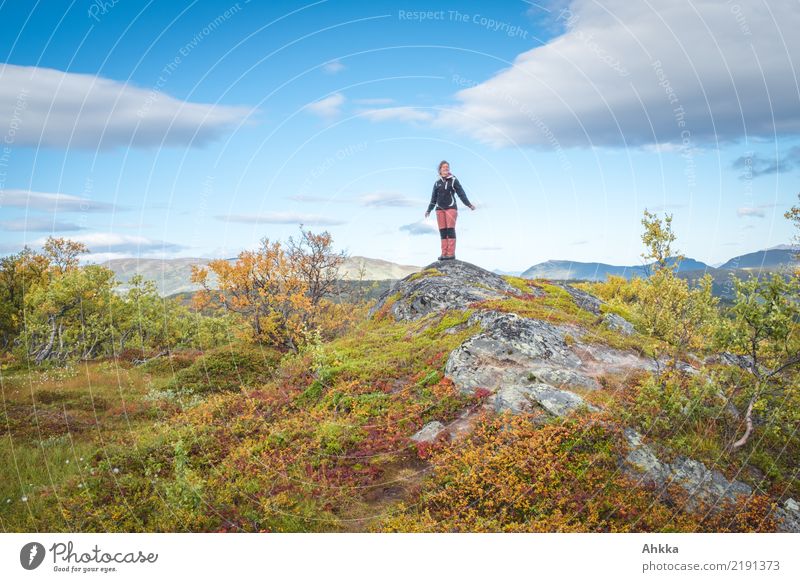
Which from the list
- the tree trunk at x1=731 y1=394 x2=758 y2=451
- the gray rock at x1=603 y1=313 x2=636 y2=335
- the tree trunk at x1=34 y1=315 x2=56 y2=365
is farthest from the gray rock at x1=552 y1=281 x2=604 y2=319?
the tree trunk at x1=34 y1=315 x2=56 y2=365

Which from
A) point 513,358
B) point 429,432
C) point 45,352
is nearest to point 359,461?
point 429,432

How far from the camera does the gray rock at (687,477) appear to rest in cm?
894

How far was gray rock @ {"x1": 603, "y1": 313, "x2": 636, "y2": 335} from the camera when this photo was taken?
2102 cm

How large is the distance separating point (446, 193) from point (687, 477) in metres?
17.4

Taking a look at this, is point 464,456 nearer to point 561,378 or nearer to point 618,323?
point 561,378

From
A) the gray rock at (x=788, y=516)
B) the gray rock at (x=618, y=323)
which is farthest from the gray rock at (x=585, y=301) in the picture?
the gray rock at (x=788, y=516)

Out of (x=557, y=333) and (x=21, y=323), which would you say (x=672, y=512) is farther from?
(x=21, y=323)

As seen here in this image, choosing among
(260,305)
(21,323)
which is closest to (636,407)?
(260,305)

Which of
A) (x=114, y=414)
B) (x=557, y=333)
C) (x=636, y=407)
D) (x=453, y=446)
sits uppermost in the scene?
(x=557, y=333)

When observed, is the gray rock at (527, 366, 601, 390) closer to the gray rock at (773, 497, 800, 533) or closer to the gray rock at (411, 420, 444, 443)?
the gray rock at (411, 420, 444, 443)

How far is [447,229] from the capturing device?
25.5 metres
